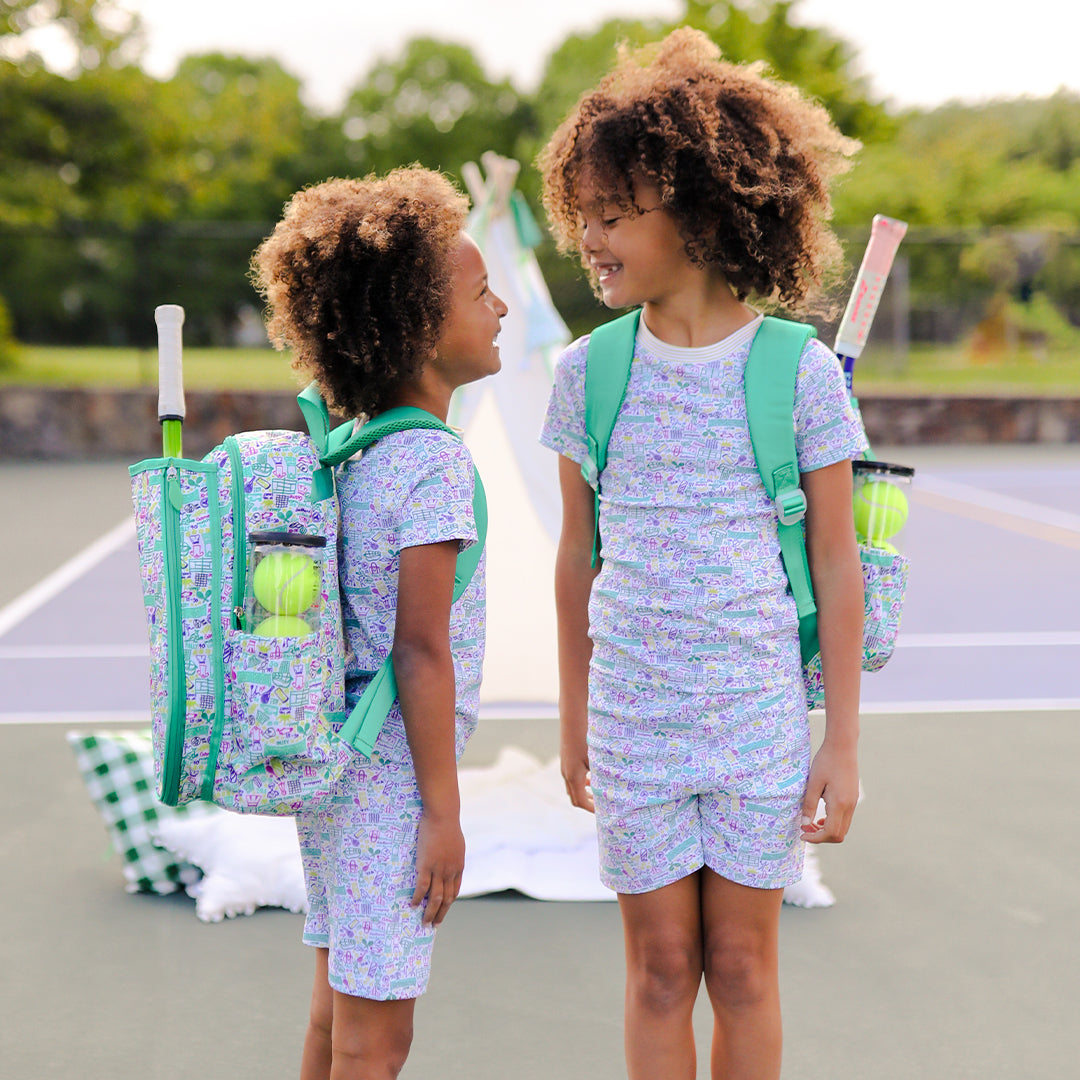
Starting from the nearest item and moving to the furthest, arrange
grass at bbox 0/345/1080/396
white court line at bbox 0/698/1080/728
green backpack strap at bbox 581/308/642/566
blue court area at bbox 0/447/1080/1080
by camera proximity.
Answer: green backpack strap at bbox 581/308/642/566, blue court area at bbox 0/447/1080/1080, white court line at bbox 0/698/1080/728, grass at bbox 0/345/1080/396

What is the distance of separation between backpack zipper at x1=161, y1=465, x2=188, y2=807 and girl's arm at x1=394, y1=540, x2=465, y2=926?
285 mm

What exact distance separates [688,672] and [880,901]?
1762mm

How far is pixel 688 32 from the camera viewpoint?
2.10 meters

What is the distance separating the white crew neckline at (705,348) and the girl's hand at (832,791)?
2.01ft

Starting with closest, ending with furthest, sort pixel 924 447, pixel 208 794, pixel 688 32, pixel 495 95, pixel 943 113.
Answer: pixel 208 794
pixel 688 32
pixel 924 447
pixel 943 113
pixel 495 95

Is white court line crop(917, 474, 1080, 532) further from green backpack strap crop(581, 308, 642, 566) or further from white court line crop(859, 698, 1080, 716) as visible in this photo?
green backpack strap crop(581, 308, 642, 566)

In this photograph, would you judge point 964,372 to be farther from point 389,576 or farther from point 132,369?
Answer: point 389,576

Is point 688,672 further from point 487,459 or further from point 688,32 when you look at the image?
point 487,459

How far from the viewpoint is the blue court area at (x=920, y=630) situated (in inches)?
203

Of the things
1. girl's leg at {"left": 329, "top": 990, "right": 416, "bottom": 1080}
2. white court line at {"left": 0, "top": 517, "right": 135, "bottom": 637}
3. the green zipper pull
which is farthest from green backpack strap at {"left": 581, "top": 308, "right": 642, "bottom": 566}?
white court line at {"left": 0, "top": 517, "right": 135, "bottom": 637}

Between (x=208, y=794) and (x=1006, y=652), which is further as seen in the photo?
(x=1006, y=652)

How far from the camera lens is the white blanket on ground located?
3.31 metres

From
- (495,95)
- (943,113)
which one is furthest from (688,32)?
(495,95)


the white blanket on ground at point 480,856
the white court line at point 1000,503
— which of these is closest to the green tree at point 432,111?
the white court line at point 1000,503
